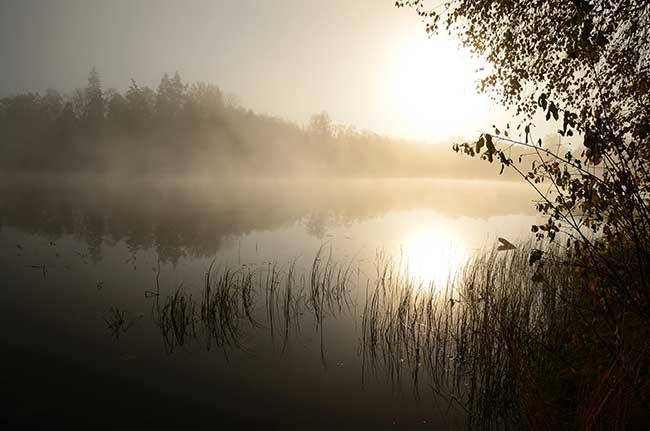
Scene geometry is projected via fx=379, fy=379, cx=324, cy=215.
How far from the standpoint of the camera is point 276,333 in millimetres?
8117

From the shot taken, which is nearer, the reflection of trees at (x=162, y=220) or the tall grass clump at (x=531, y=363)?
the tall grass clump at (x=531, y=363)

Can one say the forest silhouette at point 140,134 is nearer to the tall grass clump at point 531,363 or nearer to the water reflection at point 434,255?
the water reflection at point 434,255

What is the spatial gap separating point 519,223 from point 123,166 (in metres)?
69.2

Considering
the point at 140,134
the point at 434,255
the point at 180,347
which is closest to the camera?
the point at 180,347

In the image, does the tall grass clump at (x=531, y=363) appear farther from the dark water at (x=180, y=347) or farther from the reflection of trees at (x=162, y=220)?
the reflection of trees at (x=162, y=220)

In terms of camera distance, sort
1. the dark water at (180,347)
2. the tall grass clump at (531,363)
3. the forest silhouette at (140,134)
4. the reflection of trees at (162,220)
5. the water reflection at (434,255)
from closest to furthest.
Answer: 1. the tall grass clump at (531,363)
2. the dark water at (180,347)
3. the water reflection at (434,255)
4. the reflection of trees at (162,220)
5. the forest silhouette at (140,134)

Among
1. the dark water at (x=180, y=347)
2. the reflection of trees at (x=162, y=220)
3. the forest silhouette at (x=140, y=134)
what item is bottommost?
the dark water at (x=180, y=347)

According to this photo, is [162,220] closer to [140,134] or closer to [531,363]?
[531,363]

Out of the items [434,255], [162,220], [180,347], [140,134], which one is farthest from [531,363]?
[140,134]

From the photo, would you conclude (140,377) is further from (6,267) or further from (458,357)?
(6,267)

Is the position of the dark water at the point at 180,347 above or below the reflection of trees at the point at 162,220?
below

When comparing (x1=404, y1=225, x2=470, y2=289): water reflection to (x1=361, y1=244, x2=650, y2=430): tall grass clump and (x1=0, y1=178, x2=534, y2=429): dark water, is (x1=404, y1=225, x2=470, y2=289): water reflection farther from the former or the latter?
(x1=361, y1=244, x2=650, y2=430): tall grass clump

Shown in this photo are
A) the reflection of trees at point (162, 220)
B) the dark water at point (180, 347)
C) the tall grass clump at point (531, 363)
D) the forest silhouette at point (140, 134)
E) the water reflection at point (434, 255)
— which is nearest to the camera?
the tall grass clump at point (531, 363)

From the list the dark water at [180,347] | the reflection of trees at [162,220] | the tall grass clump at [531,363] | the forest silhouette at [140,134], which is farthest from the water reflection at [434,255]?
the forest silhouette at [140,134]
